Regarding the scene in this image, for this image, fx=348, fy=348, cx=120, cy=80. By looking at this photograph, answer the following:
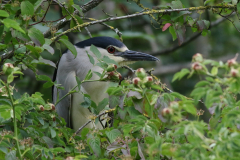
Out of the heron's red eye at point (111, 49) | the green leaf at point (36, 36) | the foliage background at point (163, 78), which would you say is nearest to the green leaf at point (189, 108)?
the foliage background at point (163, 78)

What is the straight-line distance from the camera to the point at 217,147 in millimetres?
942

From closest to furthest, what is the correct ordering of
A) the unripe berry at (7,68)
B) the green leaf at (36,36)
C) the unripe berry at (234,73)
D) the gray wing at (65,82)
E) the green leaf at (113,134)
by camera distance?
1. the unripe berry at (234,73)
2. the unripe berry at (7,68)
3. the green leaf at (113,134)
4. the green leaf at (36,36)
5. the gray wing at (65,82)

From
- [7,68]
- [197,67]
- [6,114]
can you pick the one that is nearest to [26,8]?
[7,68]

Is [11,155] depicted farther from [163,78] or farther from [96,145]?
[163,78]

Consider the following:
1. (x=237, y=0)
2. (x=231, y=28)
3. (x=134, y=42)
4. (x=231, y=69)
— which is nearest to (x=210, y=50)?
(x=231, y=28)

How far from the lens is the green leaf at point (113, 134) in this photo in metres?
1.42

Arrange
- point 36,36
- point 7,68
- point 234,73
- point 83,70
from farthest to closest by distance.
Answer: point 83,70 → point 36,36 → point 7,68 → point 234,73

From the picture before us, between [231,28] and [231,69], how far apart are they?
4.50 meters

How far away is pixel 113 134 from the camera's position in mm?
1448

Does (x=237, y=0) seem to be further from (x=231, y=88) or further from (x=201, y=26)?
(x=231, y=88)

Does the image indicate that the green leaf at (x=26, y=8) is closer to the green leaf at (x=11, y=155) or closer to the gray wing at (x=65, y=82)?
the green leaf at (x=11, y=155)

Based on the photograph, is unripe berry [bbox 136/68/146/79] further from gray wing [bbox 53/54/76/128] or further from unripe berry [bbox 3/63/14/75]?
gray wing [bbox 53/54/76/128]

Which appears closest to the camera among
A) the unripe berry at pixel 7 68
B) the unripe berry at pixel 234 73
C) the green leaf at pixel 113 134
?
the unripe berry at pixel 234 73

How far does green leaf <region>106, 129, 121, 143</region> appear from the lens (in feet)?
4.65
